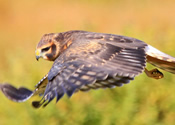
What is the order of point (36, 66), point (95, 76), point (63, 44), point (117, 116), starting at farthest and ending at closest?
point (36, 66) → point (117, 116) → point (63, 44) → point (95, 76)

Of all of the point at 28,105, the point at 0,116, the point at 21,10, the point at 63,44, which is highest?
the point at 63,44

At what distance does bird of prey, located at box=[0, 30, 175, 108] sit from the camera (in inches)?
249

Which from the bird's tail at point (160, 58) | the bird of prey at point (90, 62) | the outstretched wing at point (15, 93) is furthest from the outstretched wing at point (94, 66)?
the outstretched wing at point (15, 93)

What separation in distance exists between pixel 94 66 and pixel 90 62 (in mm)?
76

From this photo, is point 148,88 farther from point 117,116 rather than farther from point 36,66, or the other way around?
point 36,66

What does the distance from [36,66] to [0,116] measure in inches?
40.6

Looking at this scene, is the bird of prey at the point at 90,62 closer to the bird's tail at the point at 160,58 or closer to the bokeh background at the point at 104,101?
the bird's tail at the point at 160,58

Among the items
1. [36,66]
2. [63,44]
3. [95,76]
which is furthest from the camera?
[36,66]

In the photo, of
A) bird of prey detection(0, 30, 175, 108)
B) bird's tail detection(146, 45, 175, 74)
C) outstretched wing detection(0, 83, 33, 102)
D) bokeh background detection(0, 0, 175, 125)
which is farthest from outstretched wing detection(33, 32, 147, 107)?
bokeh background detection(0, 0, 175, 125)

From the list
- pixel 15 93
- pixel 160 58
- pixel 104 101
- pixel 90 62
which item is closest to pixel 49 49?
pixel 15 93

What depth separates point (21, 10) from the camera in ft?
58.0

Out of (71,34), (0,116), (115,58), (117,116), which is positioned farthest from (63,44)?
(0,116)

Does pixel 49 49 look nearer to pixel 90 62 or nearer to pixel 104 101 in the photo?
pixel 90 62

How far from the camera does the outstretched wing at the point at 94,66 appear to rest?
6.31m
